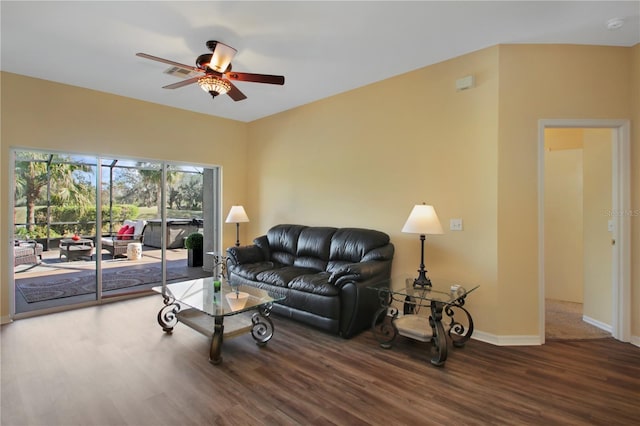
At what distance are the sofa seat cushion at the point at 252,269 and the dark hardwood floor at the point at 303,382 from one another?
952 mm

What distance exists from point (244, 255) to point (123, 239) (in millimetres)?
2216

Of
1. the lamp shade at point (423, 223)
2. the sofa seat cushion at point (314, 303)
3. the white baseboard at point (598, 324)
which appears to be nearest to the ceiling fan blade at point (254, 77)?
the lamp shade at point (423, 223)

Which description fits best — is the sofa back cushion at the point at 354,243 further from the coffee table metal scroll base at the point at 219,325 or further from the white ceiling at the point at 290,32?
the white ceiling at the point at 290,32

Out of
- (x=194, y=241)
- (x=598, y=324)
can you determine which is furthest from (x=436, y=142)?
(x=194, y=241)

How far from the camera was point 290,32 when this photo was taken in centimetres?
292

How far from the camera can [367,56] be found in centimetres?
340

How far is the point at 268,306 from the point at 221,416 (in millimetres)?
1216

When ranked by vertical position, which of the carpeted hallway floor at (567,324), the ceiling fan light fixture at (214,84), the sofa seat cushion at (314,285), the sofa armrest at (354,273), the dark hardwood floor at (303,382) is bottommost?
the dark hardwood floor at (303,382)

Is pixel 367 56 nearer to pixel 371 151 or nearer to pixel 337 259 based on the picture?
pixel 371 151

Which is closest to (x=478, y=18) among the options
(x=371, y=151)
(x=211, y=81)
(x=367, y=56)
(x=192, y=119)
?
(x=367, y=56)

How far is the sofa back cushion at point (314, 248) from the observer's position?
4219 mm

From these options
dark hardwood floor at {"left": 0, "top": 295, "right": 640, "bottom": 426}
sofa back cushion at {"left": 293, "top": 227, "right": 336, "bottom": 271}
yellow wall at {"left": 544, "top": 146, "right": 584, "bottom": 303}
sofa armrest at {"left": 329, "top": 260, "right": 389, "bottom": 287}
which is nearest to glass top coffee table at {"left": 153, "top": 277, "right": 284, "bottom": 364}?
dark hardwood floor at {"left": 0, "top": 295, "right": 640, "bottom": 426}

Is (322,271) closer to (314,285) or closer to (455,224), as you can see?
(314,285)

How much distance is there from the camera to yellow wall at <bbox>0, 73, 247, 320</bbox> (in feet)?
12.4
